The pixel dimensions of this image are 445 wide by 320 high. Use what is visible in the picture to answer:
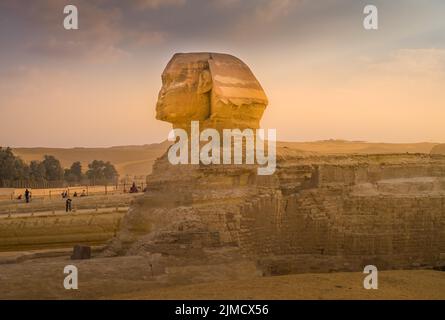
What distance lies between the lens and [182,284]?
309 inches

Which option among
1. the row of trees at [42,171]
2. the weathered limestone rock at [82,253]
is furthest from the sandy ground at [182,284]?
the row of trees at [42,171]

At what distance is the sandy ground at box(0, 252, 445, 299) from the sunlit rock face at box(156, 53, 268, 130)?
2845 mm

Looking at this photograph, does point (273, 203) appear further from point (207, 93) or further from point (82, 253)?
point (82, 253)

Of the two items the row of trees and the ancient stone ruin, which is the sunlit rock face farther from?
the row of trees

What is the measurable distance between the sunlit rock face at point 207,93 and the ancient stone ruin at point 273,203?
0.06 ft

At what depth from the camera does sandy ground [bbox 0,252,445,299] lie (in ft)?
22.7

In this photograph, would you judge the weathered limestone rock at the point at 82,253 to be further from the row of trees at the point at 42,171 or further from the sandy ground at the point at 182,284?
the row of trees at the point at 42,171

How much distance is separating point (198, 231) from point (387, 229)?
4061 millimetres

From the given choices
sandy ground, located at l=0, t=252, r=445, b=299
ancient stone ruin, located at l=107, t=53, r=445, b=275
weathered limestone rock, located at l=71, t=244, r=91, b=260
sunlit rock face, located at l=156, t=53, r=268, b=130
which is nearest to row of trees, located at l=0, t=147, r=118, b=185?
weathered limestone rock, located at l=71, t=244, r=91, b=260

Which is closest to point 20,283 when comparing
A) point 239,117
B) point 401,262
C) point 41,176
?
point 239,117

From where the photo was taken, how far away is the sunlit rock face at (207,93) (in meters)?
9.79

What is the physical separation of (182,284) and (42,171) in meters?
33.0

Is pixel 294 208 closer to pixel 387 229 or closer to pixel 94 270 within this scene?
pixel 387 229
